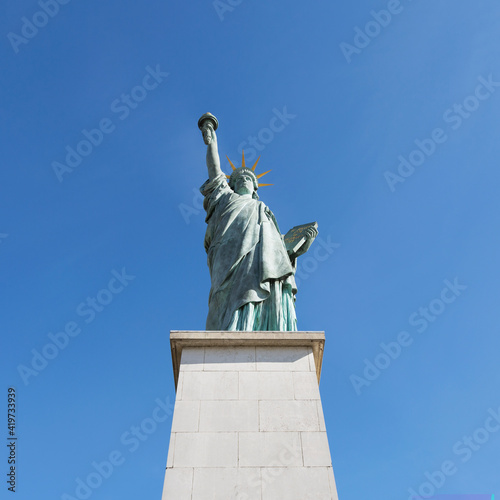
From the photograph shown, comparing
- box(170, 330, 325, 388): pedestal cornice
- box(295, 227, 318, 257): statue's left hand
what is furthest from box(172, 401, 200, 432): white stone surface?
box(295, 227, 318, 257): statue's left hand

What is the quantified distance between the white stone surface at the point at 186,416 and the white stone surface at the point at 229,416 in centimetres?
7

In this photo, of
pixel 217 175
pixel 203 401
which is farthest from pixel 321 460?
pixel 217 175

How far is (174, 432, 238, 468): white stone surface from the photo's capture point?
596cm

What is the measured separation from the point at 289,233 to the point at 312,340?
169 inches

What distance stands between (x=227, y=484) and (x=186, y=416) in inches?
40.6

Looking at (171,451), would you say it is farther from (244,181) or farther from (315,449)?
(244,181)

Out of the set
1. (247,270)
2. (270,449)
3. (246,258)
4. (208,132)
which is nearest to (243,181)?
(208,132)

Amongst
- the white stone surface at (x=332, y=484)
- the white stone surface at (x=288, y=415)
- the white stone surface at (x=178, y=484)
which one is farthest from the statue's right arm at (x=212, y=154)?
the white stone surface at (x=332, y=484)

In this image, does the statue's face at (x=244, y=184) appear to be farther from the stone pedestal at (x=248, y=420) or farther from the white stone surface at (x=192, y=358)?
the white stone surface at (x=192, y=358)

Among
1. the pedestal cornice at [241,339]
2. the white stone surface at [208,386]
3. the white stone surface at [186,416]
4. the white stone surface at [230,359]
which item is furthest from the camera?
the pedestal cornice at [241,339]

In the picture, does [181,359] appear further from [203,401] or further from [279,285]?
[279,285]

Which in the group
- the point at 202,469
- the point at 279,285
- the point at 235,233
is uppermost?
the point at 235,233

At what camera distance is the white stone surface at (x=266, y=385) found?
675cm

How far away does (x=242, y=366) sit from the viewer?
23.3 ft
